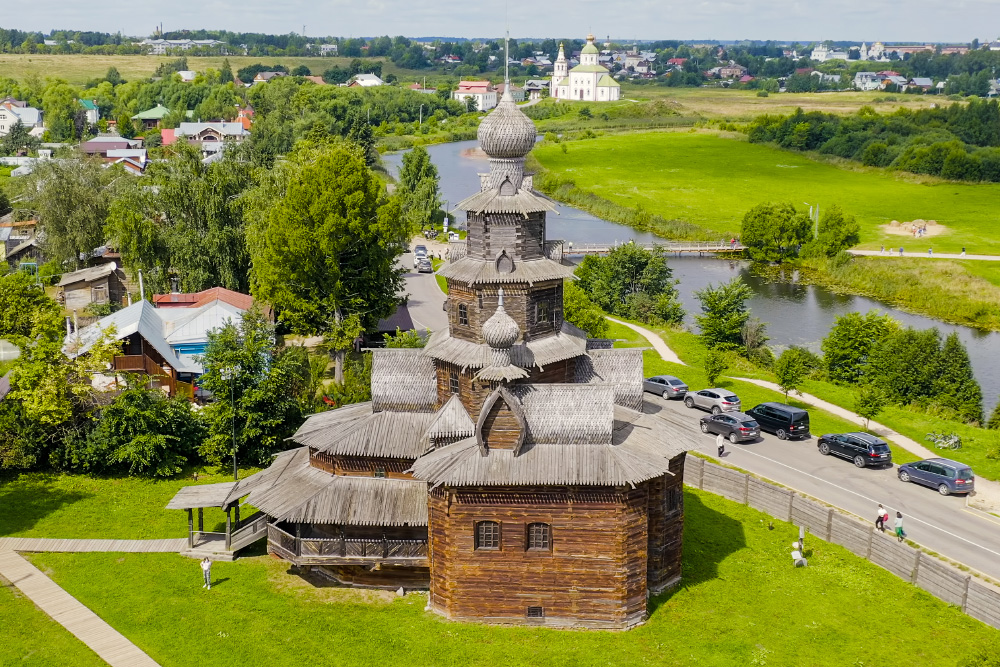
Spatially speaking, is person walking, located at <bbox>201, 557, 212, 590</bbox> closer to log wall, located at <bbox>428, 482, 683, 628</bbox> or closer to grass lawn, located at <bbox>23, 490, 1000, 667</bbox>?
grass lawn, located at <bbox>23, 490, 1000, 667</bbox>

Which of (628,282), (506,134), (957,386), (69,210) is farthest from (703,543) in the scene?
(69,210)

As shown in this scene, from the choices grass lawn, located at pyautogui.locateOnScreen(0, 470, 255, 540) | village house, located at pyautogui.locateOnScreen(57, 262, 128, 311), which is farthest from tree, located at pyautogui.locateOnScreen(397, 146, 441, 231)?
grass lawn, located at pyautogui.locateOnScreen(0, 470, 255, 540)

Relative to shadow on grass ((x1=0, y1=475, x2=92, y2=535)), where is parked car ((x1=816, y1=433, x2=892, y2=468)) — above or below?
above

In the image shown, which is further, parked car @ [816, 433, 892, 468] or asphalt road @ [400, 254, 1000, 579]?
parked car @ [816, 433, 892, 468]

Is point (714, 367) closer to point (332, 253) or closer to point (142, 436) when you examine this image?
point (332, 253)

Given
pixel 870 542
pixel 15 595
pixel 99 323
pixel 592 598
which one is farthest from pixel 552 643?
pixel 99 323

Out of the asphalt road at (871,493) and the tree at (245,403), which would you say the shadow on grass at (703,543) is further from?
the tree at (245,403)

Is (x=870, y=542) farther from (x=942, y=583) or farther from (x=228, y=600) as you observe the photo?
(x=228, y=600)
